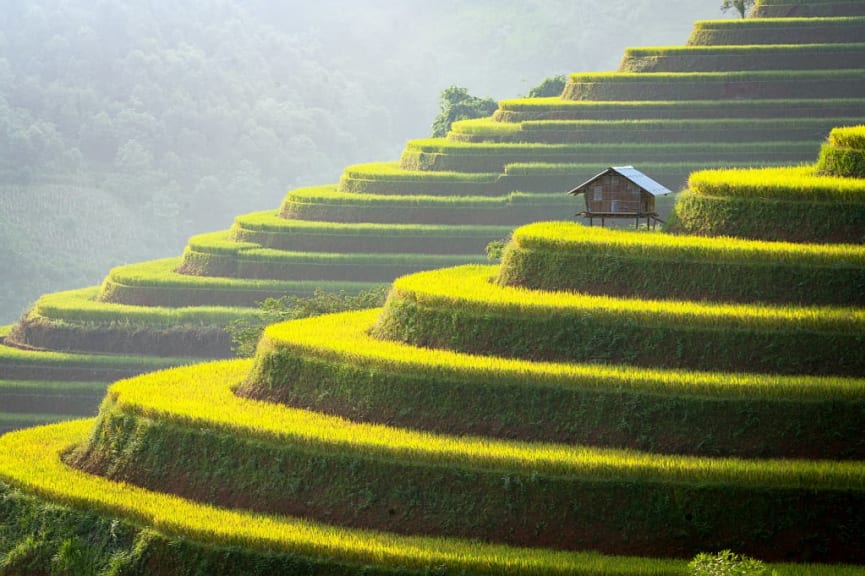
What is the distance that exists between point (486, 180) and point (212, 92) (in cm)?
8774

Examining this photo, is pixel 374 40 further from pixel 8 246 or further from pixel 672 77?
pixel 672 77

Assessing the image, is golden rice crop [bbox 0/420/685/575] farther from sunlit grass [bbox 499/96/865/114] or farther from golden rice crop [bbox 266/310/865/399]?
sunlit grass [bbox 499/96/865/114]

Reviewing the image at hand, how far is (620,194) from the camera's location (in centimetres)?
4034

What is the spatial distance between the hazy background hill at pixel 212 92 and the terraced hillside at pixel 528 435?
8329cm

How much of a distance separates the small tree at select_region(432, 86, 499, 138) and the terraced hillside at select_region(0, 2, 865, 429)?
1900 centimetres

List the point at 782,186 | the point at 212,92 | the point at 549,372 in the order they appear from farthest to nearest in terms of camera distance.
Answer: the point at 212,92 < the point at 782,186 < the point at 549,372

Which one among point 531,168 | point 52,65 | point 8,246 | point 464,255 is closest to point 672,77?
point 531,168

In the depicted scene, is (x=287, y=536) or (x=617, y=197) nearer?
(x=287, y=536)

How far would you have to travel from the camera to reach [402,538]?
102 ft

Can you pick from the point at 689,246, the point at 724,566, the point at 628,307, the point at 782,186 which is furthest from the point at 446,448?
the point at 782,186

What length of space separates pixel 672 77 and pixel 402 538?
40.0 meters

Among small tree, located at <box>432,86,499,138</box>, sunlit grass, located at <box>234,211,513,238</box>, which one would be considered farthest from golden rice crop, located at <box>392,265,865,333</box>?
small tree, located at <box>432,86,499,138</box>

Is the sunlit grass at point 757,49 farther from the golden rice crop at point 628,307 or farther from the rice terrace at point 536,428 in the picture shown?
the golden rice crop at point 628,307

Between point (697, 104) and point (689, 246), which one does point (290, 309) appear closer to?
point (697, 104)
